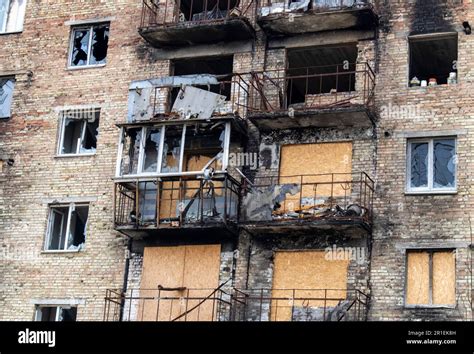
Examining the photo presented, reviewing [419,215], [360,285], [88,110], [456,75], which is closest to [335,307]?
[360,285]

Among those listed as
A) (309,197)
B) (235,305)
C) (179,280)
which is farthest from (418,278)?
(179,280)

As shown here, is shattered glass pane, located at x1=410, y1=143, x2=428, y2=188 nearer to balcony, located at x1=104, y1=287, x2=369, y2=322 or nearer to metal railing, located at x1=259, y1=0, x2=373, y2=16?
balcony, located at x1=104, y1=287, x2=369, y2=322

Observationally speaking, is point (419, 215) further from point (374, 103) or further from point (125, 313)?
point (125, 313)

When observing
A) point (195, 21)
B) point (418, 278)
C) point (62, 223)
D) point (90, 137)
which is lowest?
point (418, 278)

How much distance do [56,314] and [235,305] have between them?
193 inches

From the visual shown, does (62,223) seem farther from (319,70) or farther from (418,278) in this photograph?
(418,278)

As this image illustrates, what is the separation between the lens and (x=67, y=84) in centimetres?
3086

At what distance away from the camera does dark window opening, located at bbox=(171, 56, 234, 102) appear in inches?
1171

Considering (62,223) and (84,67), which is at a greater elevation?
(84,67)

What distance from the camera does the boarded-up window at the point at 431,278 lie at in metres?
25.4

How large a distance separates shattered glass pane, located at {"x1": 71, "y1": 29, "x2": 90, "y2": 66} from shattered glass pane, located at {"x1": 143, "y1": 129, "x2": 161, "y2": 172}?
12.5ft

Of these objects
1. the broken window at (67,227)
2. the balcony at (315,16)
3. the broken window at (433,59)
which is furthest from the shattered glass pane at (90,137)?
the broken window at (433,59)

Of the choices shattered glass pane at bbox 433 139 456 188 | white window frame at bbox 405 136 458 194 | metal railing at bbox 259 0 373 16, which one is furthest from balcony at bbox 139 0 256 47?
shattered glass pane at bbox 433 139 456 188

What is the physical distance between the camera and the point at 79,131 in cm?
Result: 3047
